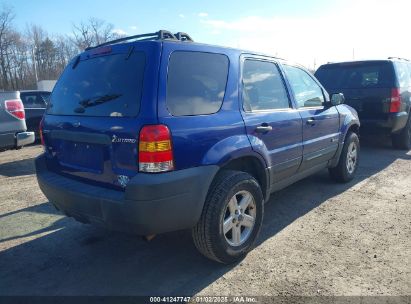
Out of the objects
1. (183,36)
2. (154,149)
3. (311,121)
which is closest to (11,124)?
(183,36)

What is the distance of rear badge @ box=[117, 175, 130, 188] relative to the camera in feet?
8.63

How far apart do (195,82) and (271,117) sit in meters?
1.05

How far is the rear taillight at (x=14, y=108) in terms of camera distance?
20.3ft

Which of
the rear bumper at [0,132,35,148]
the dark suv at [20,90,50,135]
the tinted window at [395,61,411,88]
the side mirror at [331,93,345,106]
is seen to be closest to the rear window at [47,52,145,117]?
the side mirror at [331,93,345,106]

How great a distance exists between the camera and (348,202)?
15.3ft

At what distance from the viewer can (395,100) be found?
7090mm

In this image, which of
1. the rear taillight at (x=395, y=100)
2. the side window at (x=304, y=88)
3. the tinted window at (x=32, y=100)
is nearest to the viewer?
the side window at (x=304, y=88)

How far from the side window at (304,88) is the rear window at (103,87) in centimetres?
208

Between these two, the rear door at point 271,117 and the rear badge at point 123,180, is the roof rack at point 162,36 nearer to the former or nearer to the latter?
the rear door at point 271,117

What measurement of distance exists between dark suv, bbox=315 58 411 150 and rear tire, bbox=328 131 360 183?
2027 millimetres

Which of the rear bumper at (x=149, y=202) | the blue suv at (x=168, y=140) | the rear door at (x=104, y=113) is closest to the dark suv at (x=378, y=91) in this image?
the blue suv at (x=168, y=140)

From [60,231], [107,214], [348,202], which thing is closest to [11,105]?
→ [60,231]

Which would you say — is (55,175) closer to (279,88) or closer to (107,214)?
(107,214)

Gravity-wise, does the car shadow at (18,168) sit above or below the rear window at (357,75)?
below
